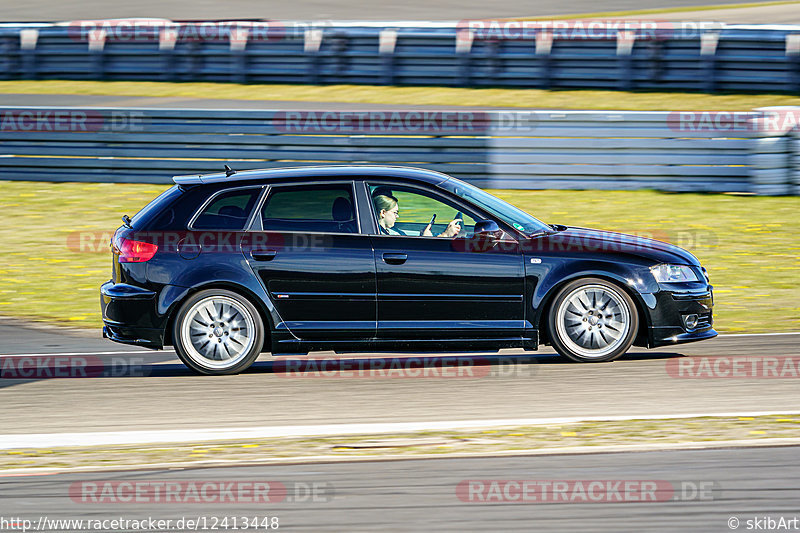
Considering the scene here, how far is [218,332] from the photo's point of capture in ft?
27.1

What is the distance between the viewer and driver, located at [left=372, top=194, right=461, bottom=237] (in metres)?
8.32

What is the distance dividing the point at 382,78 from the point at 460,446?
18504 mm

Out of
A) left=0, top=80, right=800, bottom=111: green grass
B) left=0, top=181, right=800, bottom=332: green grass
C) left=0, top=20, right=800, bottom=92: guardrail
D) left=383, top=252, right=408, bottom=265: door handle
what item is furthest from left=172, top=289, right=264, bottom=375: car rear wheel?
left=0, top=20, right=800, bottom=92: guardrail

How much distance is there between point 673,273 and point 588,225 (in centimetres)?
568

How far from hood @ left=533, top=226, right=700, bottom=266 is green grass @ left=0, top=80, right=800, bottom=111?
12.5 m

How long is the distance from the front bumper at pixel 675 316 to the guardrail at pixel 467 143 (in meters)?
7.31

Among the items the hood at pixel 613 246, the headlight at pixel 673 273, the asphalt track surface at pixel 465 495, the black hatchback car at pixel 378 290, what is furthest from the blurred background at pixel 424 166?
the hood at pixel 613 246

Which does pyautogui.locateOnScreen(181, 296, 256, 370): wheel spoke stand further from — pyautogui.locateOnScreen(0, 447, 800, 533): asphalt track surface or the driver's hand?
pyautogui.locateOnScreen(0, 447, 800, 533): asphalt track surface

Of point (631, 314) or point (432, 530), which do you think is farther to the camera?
point (631, 314)

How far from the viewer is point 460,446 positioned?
6.21 metres

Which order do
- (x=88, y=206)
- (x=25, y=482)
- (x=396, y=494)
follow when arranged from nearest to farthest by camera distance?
(x=396, y=494) < (x=25, y=482) < (x=88, y=206)

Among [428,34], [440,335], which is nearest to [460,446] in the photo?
[440,335]

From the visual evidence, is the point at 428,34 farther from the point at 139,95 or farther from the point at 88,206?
the point at 88,206

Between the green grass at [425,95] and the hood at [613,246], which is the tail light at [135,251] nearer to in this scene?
the hood at [613,246]
